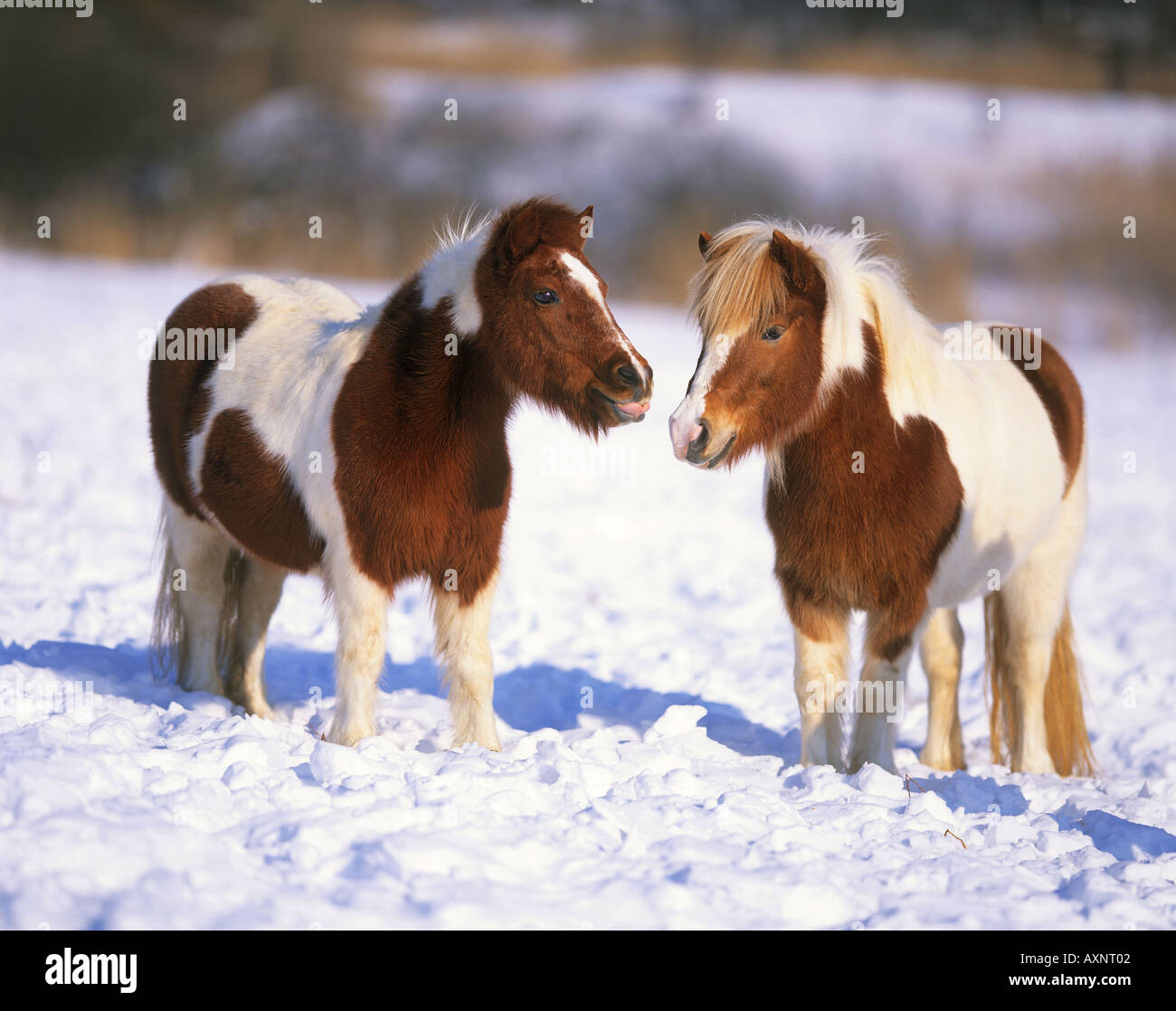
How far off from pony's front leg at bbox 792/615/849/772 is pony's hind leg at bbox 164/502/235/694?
9.51ft

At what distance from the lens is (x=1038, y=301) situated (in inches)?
727

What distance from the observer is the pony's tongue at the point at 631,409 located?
174 inches

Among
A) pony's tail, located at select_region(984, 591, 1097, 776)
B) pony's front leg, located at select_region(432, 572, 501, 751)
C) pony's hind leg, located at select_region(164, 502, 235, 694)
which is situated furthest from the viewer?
pony's tail, located at select_region(984, 591, 1097, 776)

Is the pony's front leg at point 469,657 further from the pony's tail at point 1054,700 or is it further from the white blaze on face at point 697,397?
the pony's tail at point 1054,700

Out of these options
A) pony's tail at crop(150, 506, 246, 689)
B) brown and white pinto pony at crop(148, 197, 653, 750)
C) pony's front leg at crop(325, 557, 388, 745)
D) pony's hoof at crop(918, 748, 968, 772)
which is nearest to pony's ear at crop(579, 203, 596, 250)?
brown and white pinto pony at crop(148, 197, 653, 750)

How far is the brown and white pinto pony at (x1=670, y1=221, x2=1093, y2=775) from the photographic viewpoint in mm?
4707

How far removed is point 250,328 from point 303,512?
3.99ft

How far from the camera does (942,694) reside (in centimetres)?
618

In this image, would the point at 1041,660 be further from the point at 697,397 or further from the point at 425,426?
the point at 425,426

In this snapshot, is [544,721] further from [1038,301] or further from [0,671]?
[1038,301]

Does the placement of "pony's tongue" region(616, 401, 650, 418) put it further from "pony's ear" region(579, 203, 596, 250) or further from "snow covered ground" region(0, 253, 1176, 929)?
"snow covered ground" region(0, 253, 1176, 929)

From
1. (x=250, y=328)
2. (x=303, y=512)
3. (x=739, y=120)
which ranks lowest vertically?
(x=303, y=512)

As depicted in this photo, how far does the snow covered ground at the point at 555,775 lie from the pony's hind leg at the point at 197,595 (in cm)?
18
